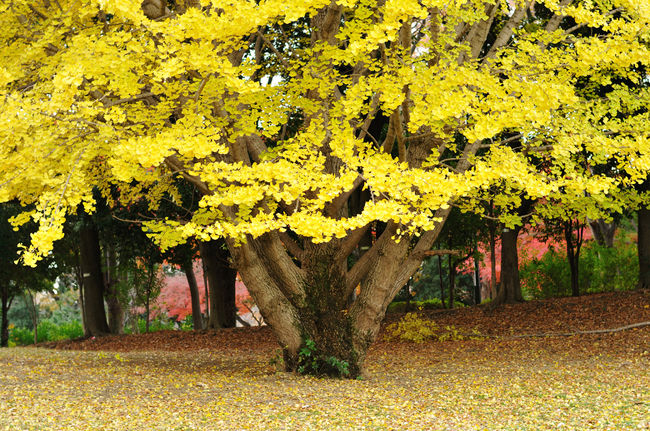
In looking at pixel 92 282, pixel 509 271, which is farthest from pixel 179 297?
pixel 509 271

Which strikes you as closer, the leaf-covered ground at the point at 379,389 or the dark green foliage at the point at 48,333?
the leaf-covered ground at the point at 379,389

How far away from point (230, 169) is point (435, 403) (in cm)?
308

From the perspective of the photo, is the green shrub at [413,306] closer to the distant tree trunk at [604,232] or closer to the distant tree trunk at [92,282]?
the distant tree trunk at [604,232]

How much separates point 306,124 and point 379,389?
3350mm

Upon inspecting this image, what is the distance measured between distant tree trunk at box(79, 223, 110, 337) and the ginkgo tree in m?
8.86

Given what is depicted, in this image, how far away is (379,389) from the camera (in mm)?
7285

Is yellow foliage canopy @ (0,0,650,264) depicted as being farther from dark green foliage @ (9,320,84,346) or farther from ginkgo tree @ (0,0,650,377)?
dark green foliage @ (9,320,84,346)

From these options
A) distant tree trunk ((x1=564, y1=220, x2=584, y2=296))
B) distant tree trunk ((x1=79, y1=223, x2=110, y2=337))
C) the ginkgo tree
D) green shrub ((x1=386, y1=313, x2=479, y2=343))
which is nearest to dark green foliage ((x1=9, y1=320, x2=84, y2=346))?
distant tree trunk ((x1=79, y1=223, x2=110, y2=337))

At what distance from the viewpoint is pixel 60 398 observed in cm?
664

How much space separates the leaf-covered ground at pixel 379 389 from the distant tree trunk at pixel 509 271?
7.23ft

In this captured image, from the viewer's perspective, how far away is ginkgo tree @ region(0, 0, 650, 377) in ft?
19.7

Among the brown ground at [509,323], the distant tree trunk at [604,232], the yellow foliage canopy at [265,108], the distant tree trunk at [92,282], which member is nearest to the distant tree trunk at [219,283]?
the brown ground at [509,323]

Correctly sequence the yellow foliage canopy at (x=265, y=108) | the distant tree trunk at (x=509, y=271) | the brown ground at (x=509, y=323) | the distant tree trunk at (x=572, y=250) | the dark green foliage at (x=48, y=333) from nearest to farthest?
the yellow foliage canopy at (x=265, y=108) → the brown ground at (x=509, y=323) → the distant tree trunk at (x=509, y=271) → the distant tree trunk at (x=572, y=250) → the dark green foliage at (x=48, y=333)

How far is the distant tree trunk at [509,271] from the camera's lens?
14656mm
